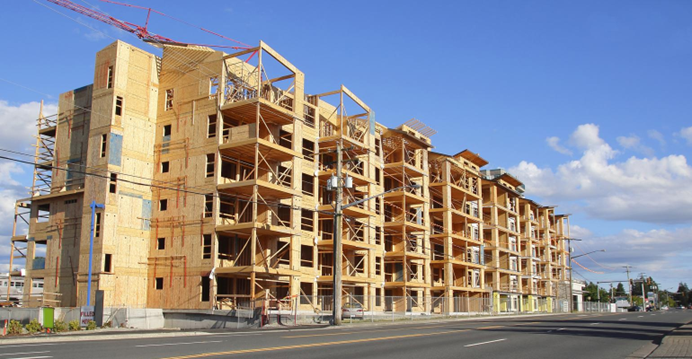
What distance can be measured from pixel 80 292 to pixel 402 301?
81.8 feet

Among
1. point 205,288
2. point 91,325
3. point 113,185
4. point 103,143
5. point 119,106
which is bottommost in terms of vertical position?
point 91,325

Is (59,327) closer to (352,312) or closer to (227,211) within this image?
(227,211)

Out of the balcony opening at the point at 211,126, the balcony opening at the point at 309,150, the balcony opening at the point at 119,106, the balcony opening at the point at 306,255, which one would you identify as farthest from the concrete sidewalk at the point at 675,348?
the balcony opening at the point at 119,106

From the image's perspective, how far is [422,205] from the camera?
60562 mm

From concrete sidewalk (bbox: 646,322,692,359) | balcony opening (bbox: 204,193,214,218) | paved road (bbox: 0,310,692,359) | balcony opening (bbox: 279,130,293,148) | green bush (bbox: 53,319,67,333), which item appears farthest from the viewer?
balcony opening (bbox: 279,130,293,148)

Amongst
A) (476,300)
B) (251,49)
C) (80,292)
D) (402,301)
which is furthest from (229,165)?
(476,300)

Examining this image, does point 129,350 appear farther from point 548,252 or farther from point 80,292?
point 548,252

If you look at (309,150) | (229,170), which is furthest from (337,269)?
(309,150)

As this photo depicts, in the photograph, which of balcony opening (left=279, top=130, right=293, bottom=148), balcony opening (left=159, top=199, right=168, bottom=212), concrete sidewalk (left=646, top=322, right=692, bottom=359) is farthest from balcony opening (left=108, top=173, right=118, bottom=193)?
concrete sidewalk (left=646, top=322, right=692, bottom=359)

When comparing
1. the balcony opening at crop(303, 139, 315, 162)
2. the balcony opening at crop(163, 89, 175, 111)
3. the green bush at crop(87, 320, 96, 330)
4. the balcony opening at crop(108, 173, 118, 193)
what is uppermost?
the balcony opening at crop(163, 89, 175, 111)

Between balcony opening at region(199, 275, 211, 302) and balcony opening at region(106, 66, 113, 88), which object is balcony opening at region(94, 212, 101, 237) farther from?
balcony opening at region(106, 66, 113, 88)

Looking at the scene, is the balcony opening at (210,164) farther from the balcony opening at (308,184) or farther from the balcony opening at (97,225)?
the balcony opening at (308,184)

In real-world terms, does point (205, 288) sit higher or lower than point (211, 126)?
lower

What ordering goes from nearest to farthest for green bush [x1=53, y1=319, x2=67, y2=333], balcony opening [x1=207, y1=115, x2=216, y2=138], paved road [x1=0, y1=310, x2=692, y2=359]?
paved road [x1=0, y1=310, x2=692, y2=359], green bush [x1=53, y1=319, x2=67, y2=333], balcony opening [x1=207, y1=115, x2=216, y2=138]
